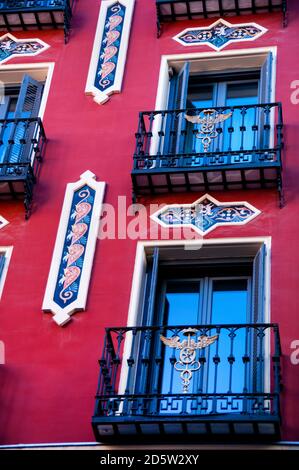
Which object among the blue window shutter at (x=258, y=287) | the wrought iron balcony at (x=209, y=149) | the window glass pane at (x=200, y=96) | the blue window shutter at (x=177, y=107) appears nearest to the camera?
the blue window shutter at (x=258, y=287)

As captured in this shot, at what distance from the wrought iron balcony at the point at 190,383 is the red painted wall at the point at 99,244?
1.07 ft

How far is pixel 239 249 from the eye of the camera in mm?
15180

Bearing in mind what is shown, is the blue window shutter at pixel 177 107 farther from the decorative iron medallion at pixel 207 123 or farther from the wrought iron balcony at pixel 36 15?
the wrought iron balcony at pixel 36 15

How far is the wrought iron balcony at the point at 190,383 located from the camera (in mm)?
12789

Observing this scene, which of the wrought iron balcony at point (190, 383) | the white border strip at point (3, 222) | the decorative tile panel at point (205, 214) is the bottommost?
the wrought iron balcony at point (190, 383)

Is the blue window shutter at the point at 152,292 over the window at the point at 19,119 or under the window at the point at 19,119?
under

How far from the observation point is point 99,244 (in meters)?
15.4

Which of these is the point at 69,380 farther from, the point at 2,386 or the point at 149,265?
the point at 149,265

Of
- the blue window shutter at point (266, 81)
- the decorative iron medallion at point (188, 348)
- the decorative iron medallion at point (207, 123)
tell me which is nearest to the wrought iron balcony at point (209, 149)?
the decorative iron medallion at point (207, 123)

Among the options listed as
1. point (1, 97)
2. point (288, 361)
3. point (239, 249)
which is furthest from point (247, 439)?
point (1, 97)

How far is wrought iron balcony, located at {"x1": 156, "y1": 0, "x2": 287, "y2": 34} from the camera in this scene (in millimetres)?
17953

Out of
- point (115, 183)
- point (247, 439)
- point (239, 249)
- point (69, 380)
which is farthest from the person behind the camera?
point (115, 183)
